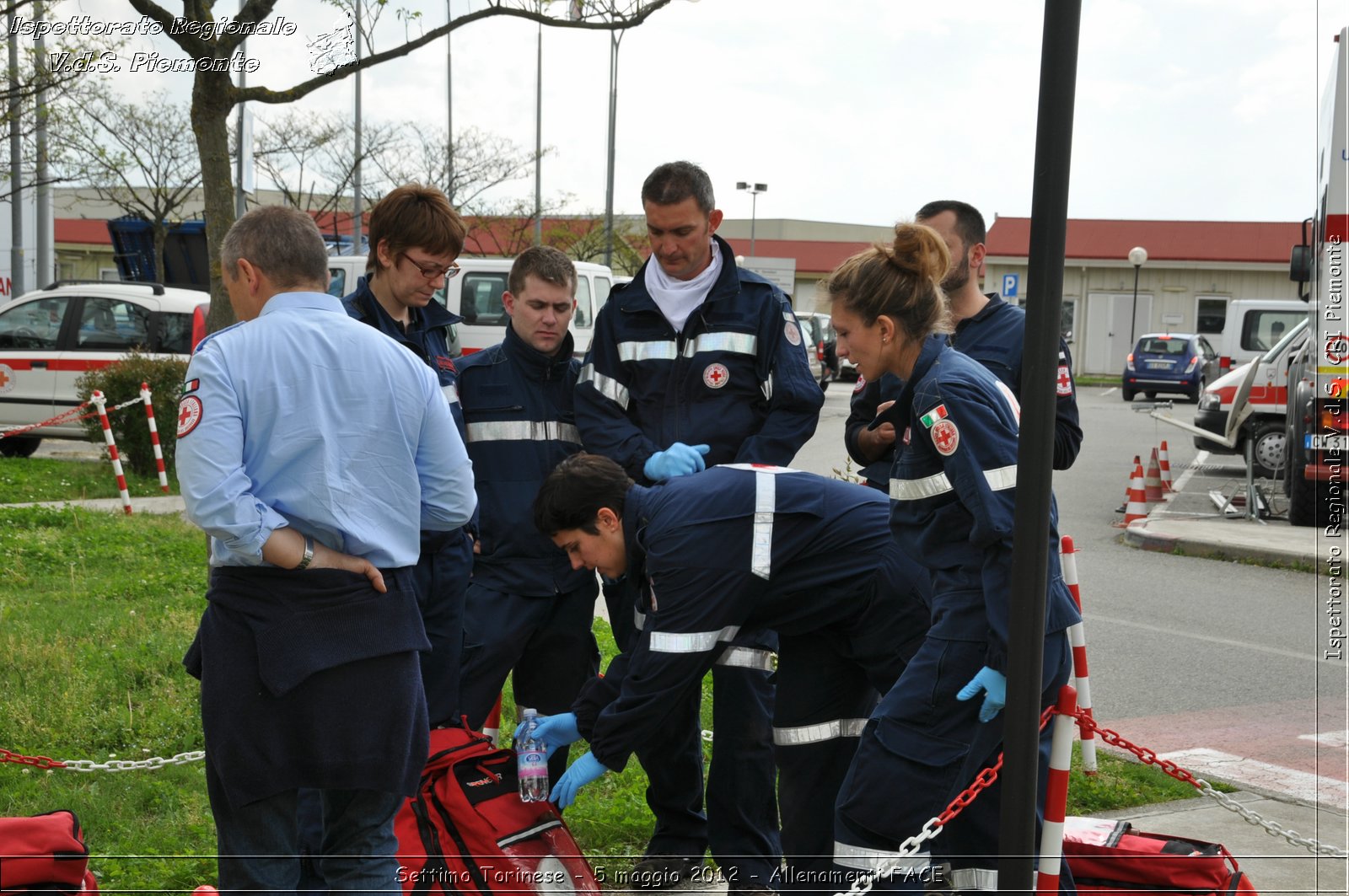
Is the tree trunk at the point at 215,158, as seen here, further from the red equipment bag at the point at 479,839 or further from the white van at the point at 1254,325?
the white van at the point at 1254,325

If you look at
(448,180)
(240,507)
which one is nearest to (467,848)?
(240,507)

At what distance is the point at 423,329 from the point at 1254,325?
22699 mm

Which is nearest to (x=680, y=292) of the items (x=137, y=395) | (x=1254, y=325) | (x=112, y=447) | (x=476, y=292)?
(x=112, y=447)

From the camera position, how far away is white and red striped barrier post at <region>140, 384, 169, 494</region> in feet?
38.9

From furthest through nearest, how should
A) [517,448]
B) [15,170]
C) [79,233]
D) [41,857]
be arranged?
1. [79,233]
2. [15,170]
3. [517,448]
4. [41,857]

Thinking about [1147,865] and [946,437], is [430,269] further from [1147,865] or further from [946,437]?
[1147,865]

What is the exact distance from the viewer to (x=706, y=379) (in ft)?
14.0

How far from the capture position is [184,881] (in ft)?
12.6

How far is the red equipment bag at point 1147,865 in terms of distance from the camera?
3.31 m

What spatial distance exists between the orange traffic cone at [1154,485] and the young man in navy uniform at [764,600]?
1125 cm

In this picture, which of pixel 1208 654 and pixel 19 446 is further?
pixel 19 446

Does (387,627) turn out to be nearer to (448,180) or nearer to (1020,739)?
(1020,739)

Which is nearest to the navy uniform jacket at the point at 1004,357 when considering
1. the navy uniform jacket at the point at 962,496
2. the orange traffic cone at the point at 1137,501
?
the navy uniform jacket at the point at 962,496

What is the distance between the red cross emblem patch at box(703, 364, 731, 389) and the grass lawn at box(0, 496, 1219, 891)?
5.06ft
